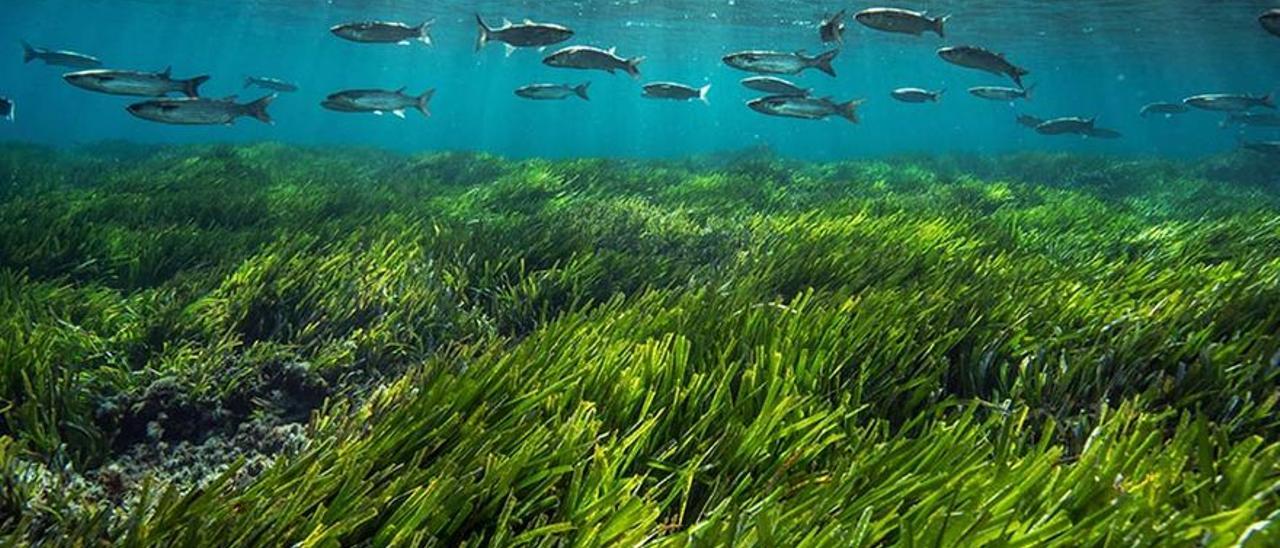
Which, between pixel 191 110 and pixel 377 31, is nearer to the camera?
pixel 191 110

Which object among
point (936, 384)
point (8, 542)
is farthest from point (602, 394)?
point (8, 542)

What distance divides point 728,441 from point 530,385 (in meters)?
0.87

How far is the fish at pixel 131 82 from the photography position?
8.36 m

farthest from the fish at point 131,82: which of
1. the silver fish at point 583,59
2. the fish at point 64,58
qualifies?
the fish at point 64,58

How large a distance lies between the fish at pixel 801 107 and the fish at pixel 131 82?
7.30 metres

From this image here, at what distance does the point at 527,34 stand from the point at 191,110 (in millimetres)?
4367

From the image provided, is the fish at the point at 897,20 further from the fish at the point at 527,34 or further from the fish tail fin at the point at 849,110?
Answer: the fish at the point at 527,34

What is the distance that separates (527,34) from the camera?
9852 mm

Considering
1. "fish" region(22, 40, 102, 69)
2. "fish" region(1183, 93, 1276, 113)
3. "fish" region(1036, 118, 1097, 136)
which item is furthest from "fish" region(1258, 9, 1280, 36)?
"fish" region(22, 40, 102, 69)

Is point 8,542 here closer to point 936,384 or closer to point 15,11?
point 936,384

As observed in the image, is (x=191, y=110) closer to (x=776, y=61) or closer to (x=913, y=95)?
(x=776, y=61)

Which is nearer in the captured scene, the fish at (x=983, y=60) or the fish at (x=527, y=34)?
the fish at (x=983, y=60)

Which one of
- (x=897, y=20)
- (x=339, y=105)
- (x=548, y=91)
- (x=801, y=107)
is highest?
(x=897, y=20)

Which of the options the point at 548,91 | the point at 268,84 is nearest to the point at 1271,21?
the point at 548,91
